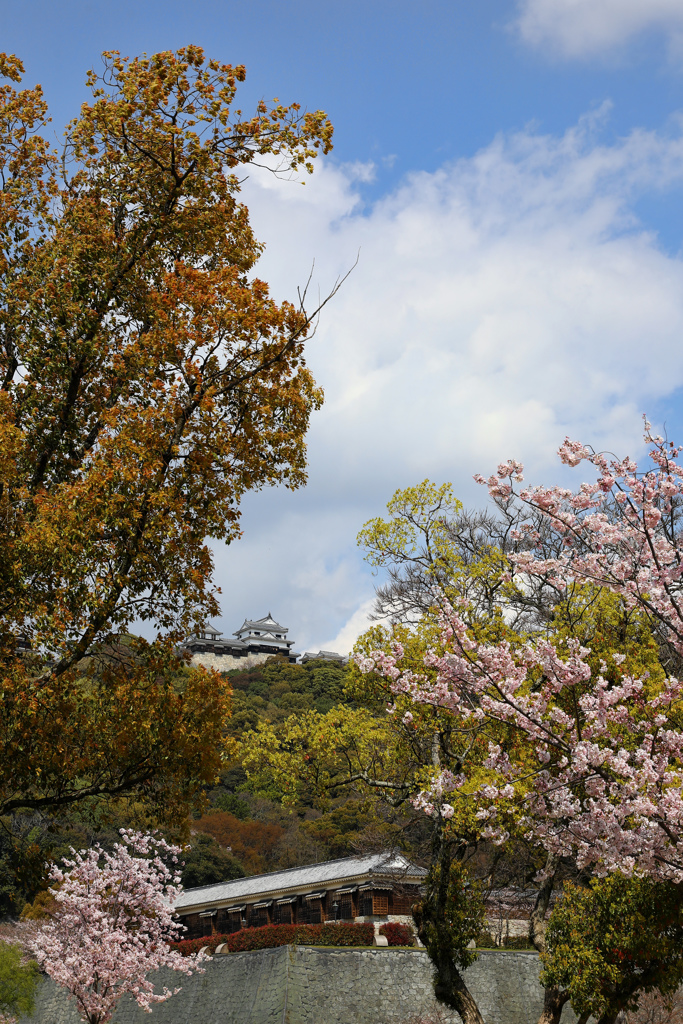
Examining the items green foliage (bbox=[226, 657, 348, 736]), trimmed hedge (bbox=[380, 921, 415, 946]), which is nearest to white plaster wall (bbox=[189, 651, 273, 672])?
green foliage (bbox=[226, 657, 348, 736])

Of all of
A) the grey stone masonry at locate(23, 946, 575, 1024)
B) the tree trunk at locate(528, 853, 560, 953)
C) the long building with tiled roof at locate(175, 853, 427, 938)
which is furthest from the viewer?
the long building with tiled roof at locate(175, 853, 427, 938)

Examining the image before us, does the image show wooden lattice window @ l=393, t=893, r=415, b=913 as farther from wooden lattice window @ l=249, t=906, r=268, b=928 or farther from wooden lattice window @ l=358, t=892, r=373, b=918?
wooden lattice window @ l=249, t=906, r=268, b=928

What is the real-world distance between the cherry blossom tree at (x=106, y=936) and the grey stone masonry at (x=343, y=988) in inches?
46.8

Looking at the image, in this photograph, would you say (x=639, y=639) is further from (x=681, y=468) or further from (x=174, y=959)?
(x=174, y=959)

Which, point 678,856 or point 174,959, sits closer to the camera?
point 678,856

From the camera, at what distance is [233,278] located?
7363 millimetres

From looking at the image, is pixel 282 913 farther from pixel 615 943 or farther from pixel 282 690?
pixel 282 690

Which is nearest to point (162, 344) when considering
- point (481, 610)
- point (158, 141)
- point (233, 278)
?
point (233, 278)

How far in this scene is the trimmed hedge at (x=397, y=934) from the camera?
950 inches

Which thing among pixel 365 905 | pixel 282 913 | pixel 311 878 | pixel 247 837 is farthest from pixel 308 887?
pixel 247 837

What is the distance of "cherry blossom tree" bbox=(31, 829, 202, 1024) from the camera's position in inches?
765

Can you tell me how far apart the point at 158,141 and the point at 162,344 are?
2.16 meters

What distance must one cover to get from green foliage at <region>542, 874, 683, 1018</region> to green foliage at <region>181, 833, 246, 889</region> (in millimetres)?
27810

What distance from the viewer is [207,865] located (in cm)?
3647
